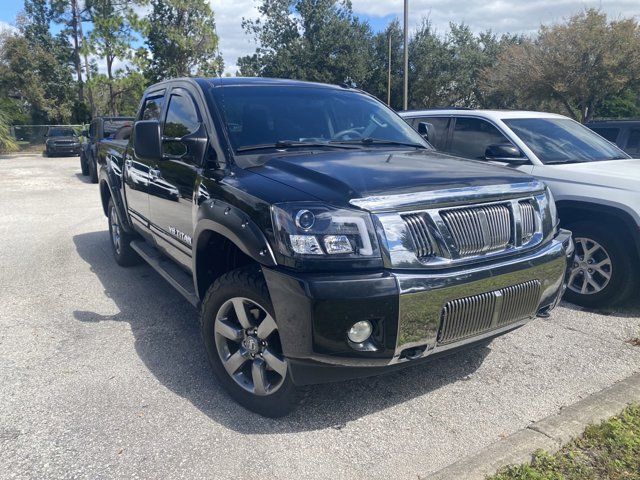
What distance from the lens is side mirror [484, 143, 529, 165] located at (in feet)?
17.9

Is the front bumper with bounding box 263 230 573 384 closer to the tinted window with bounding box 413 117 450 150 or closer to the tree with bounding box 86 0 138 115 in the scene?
the tinted window with bounding box 413 117 450 150

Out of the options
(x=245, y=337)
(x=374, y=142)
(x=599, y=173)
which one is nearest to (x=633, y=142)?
(x=599, y=173)

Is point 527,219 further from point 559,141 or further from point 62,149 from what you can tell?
point 62,149

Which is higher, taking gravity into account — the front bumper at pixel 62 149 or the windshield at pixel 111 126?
the windshield at pixel 111 126

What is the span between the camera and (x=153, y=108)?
515 cm

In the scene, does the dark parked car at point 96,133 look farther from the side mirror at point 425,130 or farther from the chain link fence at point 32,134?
the chain link fence at point 32,134

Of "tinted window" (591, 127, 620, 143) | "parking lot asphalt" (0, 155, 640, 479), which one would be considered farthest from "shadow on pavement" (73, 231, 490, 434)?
"tinted window" (591, 127, 620, 143)

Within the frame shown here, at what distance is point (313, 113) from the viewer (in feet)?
13.4

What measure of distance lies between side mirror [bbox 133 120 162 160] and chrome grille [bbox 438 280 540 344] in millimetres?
2293

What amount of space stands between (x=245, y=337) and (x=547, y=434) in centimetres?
172

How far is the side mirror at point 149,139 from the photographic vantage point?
375 cm

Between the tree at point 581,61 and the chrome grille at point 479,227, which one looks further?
the tree at point 581,61

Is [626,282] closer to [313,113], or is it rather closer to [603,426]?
[603,426]

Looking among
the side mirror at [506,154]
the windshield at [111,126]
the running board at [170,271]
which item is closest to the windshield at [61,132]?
the windshield at [111,126]
